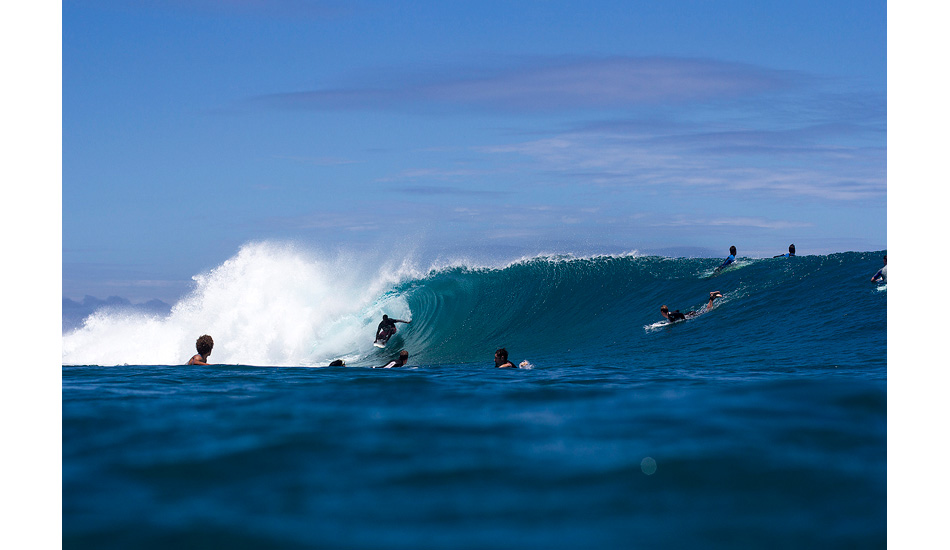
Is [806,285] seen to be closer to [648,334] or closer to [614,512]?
[648,334]

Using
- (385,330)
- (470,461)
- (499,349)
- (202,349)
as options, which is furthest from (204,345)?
(385,330)

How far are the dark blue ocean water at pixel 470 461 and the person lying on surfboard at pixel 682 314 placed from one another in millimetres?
12363

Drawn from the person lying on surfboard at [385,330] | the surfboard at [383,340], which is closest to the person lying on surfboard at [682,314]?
the person lying on surfboard at [385,330]

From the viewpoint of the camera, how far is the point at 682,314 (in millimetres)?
20984

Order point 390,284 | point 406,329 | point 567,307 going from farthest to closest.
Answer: point 390,284 < point 406,329 < point 567,307

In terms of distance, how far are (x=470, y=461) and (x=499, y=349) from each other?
9.18 metres

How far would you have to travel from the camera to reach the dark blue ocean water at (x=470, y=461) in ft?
12.2

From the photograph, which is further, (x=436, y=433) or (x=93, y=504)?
(x=436, y=433)

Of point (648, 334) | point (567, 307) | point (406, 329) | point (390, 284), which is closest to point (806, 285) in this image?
point (648, 334)

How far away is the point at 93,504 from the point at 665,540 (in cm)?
317

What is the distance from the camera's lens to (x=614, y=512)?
392 cm

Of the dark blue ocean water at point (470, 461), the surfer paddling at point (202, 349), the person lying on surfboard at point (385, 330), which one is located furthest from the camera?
the person lying on surfboard at point (385, 330)

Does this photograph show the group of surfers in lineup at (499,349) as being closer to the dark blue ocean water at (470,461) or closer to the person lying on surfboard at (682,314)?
the person lying on surfboard at (682,314)

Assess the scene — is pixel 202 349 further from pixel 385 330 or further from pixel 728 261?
pixel 728 261
